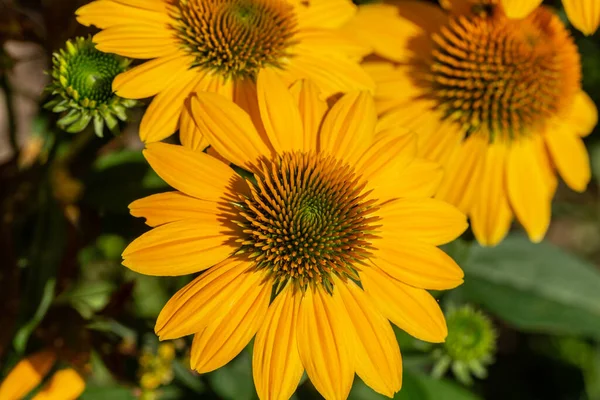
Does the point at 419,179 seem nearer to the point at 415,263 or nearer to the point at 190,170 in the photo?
the point at 415,263

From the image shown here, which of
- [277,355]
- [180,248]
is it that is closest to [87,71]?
[180,248]

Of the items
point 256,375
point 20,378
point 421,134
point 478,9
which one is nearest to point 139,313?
point 20,378

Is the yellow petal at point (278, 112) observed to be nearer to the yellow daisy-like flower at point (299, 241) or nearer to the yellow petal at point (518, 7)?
the yellow daisy-like flower at point (299, 241)

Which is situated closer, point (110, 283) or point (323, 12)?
point (323, 12)

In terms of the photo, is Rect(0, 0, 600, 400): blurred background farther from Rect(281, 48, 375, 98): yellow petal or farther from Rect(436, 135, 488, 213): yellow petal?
Rect(281, 48, 375, 98): yellow petal

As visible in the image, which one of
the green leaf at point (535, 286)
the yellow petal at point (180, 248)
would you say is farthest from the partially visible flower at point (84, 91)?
the green leaf at point (535, 286)

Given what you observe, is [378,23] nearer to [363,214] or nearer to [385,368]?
[363,214]
